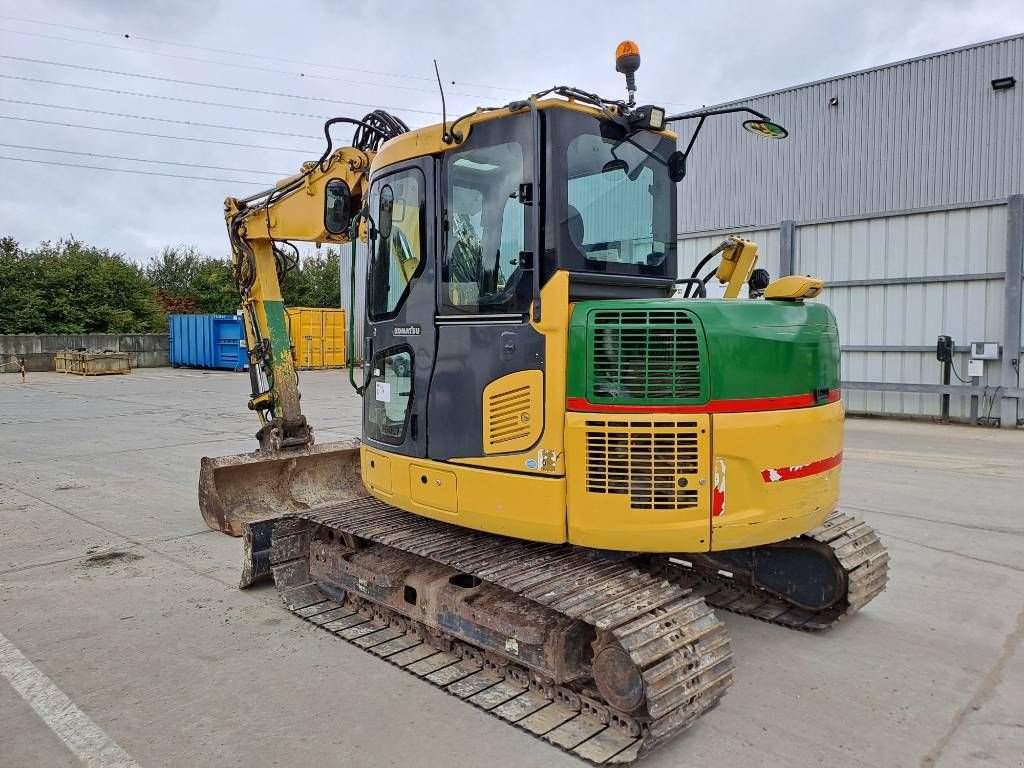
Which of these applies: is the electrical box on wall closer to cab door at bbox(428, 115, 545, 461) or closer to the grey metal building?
the grey metal building

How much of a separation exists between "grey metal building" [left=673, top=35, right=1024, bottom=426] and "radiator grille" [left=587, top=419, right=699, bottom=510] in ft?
41.8

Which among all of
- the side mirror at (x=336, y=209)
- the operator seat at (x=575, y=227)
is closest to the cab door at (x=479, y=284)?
the operator seat at (x=575, y=227)

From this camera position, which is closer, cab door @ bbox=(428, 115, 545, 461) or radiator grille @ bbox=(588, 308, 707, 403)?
radiator grille @ bbox=(588, 308, 707, 403)

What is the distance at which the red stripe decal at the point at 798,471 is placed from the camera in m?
3.78

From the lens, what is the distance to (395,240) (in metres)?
4.54

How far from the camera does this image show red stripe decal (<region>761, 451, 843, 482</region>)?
378cm

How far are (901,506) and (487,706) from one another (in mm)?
5746

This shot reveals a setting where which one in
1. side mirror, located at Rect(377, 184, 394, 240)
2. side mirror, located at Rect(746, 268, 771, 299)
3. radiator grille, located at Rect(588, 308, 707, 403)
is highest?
side mirror, located at Rect(377, 184, 394, 240)

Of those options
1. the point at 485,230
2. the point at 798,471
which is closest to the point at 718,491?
the point at 798,471

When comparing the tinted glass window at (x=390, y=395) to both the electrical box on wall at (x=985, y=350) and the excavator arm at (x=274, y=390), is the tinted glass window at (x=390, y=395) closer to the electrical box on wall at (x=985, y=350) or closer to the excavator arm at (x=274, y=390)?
the excavator arm at (x=274, y=390)

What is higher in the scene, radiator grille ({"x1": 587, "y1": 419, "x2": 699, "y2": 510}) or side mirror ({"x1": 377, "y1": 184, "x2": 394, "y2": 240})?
side mirror ({"x1": 377, "y1": 184, "x2": 394, "y2": 240})

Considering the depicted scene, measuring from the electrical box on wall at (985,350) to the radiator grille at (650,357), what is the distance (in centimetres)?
1279

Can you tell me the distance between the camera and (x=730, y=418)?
3.68 m

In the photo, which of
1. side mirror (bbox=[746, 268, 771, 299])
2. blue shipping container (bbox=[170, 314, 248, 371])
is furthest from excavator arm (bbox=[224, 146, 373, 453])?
blue shipping container (bbox=[170, 314, 248, 371])
